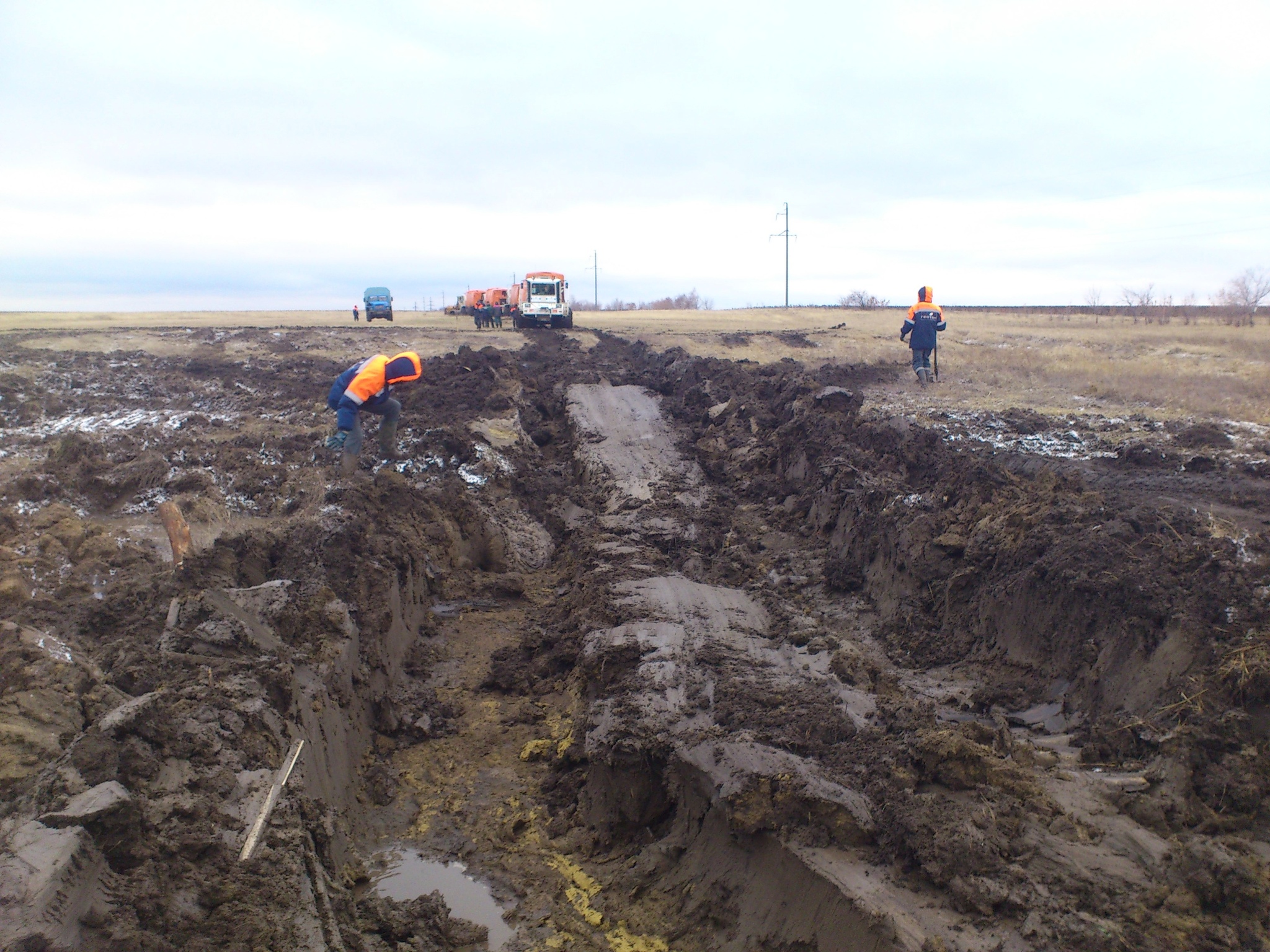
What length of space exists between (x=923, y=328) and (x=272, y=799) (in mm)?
13346

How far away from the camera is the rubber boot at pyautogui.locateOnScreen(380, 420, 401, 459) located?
1020cm

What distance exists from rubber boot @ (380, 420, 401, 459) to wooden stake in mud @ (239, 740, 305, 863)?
6.21 metres

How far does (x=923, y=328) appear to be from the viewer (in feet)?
47.5

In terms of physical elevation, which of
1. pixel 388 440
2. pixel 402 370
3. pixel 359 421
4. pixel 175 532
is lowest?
pixel 175 532

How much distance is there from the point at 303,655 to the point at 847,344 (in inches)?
741

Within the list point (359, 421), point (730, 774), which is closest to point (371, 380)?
point (359, 421)

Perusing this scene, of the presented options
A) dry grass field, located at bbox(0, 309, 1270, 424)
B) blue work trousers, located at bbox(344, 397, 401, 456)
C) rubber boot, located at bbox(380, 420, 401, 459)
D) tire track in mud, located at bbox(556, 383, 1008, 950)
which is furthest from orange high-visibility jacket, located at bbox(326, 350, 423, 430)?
Answer: dry grass field, located at bbox(0, 309, 1270, 424)

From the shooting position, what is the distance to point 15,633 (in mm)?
4750

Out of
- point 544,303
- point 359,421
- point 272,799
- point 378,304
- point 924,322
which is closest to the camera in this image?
point 272,799

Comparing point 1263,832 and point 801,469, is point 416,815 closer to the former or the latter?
point 1263,832

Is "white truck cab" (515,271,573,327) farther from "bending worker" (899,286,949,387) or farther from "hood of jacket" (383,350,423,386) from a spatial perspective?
"hood of jacket" (383,350,423,386)

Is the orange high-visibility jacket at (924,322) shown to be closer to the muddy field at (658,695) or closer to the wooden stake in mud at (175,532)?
the muddy field at (658,695)

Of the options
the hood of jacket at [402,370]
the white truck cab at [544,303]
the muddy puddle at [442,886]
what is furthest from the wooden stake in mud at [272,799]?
the white truck cab at [544,303]

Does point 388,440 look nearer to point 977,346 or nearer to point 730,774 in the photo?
point 730,774
